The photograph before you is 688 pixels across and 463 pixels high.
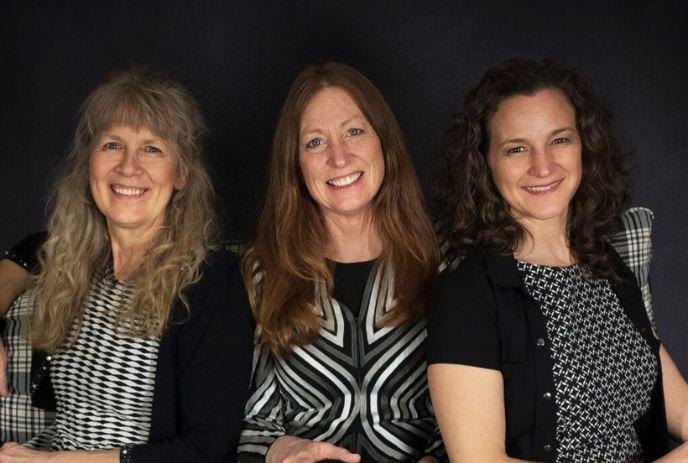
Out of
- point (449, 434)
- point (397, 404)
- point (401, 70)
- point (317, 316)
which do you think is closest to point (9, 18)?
point (401, 70)

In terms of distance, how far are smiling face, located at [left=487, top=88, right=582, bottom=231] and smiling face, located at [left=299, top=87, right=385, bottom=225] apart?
1.25ft

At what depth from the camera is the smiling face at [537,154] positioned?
261 centimetres

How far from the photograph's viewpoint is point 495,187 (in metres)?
2.74

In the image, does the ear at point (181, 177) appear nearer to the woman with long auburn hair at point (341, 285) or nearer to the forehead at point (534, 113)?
the woman with long auburn hair at point (341, 285)

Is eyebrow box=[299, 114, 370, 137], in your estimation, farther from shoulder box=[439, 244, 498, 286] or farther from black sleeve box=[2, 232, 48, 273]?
black sleeve box=[2, 232, 48, 273]

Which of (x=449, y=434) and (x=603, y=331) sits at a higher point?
(x=603, y=331)

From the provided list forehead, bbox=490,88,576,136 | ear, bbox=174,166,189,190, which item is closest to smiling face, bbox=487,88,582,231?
forehead, bbox=490,88,576,136

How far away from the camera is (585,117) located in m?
2.70

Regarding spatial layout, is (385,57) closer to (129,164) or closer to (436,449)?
(129,164)

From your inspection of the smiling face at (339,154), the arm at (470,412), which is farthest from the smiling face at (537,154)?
the arm at (470,412)

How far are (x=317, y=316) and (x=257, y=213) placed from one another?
101 centimetres

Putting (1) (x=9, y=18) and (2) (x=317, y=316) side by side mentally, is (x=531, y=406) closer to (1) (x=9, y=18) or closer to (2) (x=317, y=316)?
(2) (x=317, y=316)

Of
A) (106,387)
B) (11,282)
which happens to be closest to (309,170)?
(106,387)

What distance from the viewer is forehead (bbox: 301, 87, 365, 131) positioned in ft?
9.40
